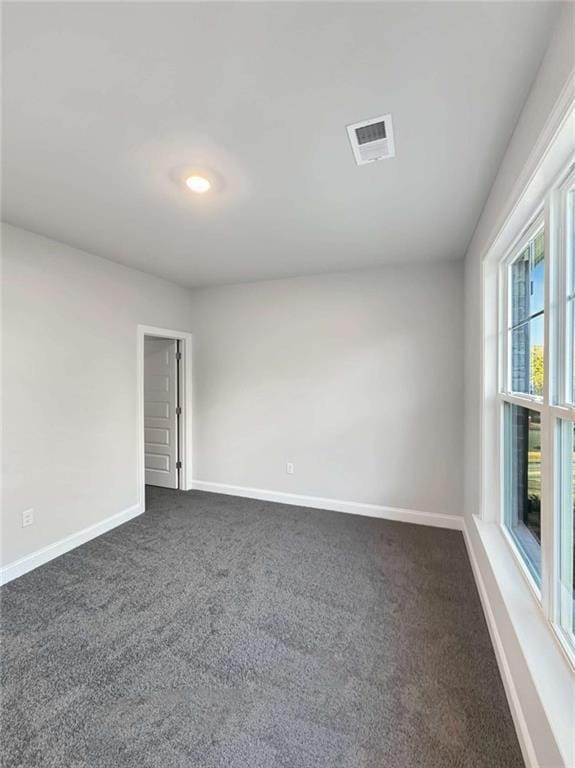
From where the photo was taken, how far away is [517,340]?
6.48 ft

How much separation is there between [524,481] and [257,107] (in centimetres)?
229

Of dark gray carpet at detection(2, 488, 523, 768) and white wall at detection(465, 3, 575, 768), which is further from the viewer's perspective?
dark gray carpet at detection(2, 488, 523, 768)

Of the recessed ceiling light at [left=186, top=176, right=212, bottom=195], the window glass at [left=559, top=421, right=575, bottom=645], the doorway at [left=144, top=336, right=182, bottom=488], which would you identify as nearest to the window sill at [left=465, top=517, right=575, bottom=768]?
the window glass at [left=559, top=421, right=575, bottom=645]

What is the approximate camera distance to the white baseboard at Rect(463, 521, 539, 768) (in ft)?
4.04

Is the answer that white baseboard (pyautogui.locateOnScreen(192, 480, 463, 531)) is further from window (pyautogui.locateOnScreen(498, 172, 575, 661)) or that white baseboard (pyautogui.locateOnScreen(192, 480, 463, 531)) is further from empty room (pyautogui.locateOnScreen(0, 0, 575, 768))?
window (pyautogui.locateOnScreen(498, 172, 575, 661))

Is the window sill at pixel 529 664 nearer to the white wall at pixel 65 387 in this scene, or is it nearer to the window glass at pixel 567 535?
the window glass at pixel 567 535

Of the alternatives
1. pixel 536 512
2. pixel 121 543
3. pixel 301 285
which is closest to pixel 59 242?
pixel 301 285

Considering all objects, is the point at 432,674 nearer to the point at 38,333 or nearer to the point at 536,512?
the point at 536,512

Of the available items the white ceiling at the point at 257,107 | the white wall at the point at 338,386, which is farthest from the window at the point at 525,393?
the white wall at the point at 338,386

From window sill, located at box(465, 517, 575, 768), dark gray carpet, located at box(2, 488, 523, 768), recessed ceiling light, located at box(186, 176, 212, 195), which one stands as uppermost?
recessed ceiling light, located at box(186, 176, 212, 195)

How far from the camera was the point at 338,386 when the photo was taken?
12.0 ft

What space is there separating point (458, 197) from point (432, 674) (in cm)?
269

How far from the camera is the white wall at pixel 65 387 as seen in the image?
2.51m

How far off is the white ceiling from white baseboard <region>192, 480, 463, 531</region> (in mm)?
2679
